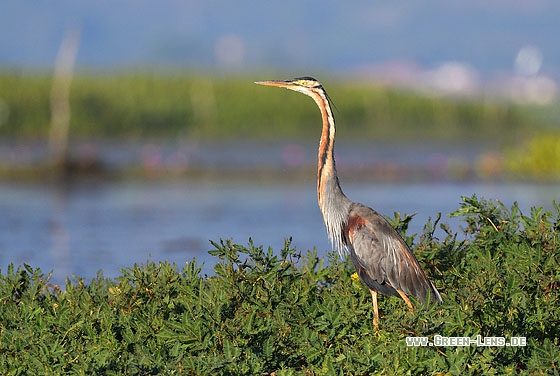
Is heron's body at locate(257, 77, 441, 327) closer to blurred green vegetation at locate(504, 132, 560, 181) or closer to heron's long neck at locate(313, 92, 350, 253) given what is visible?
heron's long neck at locate(313, 92, 350, 253)

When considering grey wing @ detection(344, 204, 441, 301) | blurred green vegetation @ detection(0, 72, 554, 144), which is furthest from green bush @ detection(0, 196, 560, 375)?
blurred green vegetation @ detection(0, 72, 554, 144)

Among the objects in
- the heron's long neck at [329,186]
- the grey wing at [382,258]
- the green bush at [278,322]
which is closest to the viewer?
the green bush at [278,322]

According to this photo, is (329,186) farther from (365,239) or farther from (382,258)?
(382,258)

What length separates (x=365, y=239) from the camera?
7.49 m

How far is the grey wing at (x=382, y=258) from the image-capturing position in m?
7.22

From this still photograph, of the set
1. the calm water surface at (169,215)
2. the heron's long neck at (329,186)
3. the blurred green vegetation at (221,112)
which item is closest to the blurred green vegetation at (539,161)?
the calm water surface at (169,215)

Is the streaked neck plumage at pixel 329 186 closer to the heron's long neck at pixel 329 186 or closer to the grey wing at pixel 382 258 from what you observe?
the heron's long neck at pixel 329 186

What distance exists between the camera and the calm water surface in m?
14.9

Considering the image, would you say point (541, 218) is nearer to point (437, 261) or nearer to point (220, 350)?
point (437, 261)

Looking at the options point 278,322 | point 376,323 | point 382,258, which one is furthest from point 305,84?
point 278,322

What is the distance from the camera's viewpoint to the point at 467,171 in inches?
1081

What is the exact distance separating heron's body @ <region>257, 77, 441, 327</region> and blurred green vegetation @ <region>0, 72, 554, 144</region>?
40237 mm

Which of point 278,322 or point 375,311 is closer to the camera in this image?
point 278,322

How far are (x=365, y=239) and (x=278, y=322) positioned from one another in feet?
4.61
